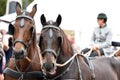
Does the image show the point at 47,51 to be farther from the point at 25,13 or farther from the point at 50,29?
the point at 25,13

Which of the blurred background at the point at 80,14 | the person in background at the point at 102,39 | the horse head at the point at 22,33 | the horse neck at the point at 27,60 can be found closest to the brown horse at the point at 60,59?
the horse head at the point at 22,33

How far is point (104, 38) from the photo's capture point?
475 inches

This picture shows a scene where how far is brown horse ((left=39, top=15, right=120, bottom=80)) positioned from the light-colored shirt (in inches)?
65.9

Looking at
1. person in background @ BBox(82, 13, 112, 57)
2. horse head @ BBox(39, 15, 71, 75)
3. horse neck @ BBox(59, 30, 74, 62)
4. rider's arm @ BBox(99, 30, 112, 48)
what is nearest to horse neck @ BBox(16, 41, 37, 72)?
horse head @ BBox(39, 15, 71, 75)

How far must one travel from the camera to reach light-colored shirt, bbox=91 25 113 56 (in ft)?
39.2

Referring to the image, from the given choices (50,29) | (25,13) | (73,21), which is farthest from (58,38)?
(73,21)

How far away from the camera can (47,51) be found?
29.8 feet

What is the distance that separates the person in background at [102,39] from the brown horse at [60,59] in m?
1.45

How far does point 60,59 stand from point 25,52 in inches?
26.1

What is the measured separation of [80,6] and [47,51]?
32.2 ft

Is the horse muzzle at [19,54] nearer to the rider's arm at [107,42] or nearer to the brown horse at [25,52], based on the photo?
the brown horse at [25,52]

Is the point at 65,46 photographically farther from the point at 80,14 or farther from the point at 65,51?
the point at 80,14

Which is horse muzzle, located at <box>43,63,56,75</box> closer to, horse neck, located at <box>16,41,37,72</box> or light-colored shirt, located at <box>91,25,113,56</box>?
horse neck, located at <box>16,41,37,72</box>

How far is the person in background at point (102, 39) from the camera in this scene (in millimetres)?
11805
